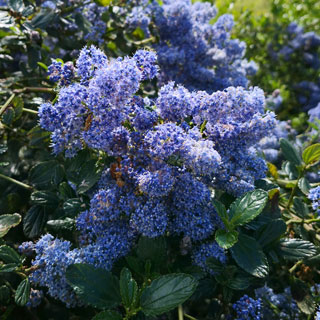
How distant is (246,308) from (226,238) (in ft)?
0.88

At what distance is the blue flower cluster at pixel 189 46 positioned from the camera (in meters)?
2.12

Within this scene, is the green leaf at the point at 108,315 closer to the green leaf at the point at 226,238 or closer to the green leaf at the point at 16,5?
the green leaf at the point at 226,238

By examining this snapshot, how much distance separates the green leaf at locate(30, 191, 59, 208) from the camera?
150cm

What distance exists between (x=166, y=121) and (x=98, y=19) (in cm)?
110

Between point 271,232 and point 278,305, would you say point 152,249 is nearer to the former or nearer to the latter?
point 271,232

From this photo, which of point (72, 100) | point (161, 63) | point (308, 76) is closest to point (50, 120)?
point (72, 100)

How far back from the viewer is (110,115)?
3.81 feet

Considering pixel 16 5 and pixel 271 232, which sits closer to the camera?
pixel 271 232

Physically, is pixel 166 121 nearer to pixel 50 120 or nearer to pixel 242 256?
pixel 50 120

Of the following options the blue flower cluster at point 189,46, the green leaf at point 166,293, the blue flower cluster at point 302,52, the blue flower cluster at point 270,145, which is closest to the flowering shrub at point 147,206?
the green leaf at point 166,293

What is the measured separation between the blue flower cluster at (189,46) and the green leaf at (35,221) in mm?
951

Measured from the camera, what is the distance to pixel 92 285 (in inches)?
45.1

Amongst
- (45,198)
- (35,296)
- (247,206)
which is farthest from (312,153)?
(35,296)

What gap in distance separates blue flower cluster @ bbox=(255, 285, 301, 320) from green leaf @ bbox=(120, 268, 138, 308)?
25.5 inches
